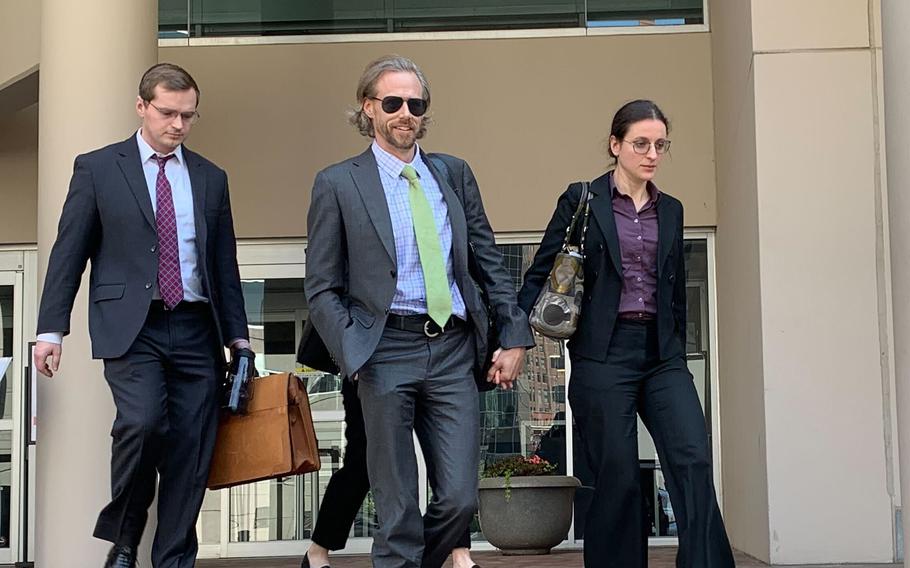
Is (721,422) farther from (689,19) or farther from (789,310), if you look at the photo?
(689,19)

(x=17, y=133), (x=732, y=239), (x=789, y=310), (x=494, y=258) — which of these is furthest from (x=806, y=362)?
(x=17, y=133)

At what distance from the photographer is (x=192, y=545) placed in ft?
15.9

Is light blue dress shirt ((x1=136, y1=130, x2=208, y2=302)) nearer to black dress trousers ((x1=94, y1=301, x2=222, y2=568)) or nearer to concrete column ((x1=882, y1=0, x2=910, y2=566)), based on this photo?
black dress trousers ((x1=94, y1=301, x2=222, y2=568))

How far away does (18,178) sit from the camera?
9.77 metres

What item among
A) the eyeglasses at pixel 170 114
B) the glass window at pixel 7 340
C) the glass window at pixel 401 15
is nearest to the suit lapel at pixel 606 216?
the eyeglasses at pixel 170 114

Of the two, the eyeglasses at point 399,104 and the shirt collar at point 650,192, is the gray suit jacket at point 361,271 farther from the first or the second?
the shirt collar at point 650,192

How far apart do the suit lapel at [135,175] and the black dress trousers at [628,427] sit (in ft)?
5.57

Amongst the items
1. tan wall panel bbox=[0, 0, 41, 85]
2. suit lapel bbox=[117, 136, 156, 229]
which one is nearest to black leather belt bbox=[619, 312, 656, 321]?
suit lapel bbox=[117, 136, 156, 229]

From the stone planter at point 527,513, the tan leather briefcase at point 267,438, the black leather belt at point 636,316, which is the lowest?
the stone planter at point 527,513

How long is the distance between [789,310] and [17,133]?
569 centimetres

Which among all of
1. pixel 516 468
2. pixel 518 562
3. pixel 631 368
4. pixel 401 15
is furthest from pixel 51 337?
pixel 401 15

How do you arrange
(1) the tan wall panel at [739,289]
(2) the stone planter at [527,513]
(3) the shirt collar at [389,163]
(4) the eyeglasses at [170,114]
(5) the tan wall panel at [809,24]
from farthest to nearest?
(2) the stone planter at [527,513]
(1) the tan wall panel at [739,289]
(5) the tan wall panel at [809,24]
(4) the eyeglasses at [170,114]
(3) the shirt collar at [389,163]

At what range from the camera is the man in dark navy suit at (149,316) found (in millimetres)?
4715

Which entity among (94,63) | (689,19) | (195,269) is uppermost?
(689,19)
